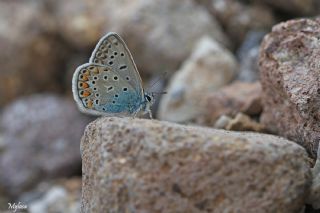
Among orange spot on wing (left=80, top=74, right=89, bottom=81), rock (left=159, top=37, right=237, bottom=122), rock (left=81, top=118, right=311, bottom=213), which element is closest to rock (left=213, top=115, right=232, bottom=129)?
rock (left=159, top=37, right=237, bottom=122)

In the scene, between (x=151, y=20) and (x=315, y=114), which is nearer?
(x=315, y=114)

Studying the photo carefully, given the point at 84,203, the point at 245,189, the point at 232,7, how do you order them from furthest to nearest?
the point at 232,7, the point at 84,203, the point at 245,189

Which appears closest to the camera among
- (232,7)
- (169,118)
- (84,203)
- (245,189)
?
(245,189)

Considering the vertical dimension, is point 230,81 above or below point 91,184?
above

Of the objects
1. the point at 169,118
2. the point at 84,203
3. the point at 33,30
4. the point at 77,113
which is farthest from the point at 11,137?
the point at 84,203

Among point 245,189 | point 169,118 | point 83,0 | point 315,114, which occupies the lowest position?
point 245,189

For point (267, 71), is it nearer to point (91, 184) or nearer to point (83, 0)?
point (91, 184)

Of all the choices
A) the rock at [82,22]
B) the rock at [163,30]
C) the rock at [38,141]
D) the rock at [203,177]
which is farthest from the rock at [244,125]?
the rock at [82,22]
